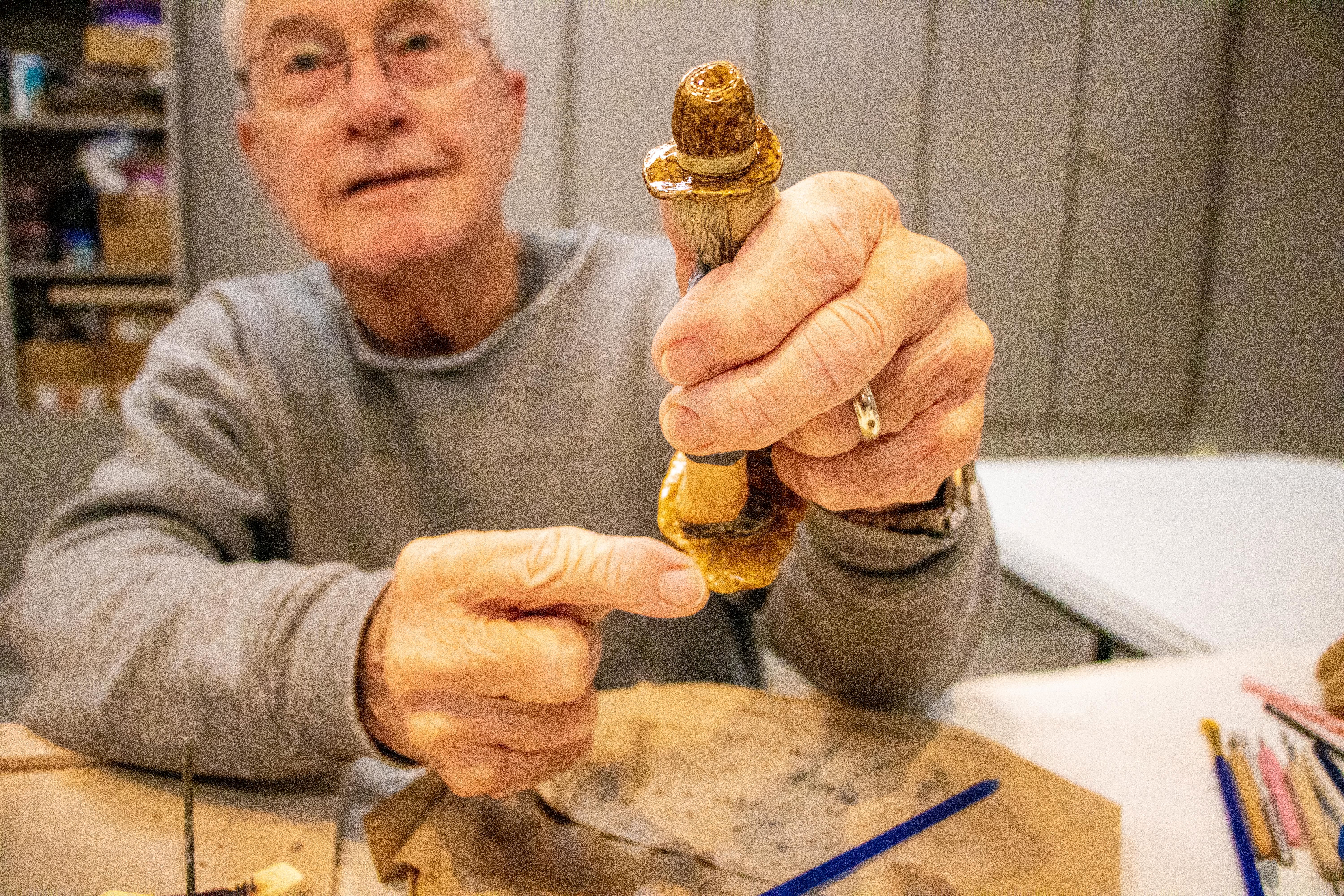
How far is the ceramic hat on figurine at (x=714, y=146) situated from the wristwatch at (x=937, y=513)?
0.30m

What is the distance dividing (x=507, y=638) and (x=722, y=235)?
313 millimetres

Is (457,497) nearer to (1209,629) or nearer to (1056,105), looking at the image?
(1209,629)

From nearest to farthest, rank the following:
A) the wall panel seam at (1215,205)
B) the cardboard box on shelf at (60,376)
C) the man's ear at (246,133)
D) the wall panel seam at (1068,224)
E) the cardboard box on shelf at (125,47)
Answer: the man's ear at (246,133), the wall panel seam at (1215,205), the cardboard box on shelf at (125,47), the cardboard box on shelf at (60,376), the wall panel seam at (1068,224)

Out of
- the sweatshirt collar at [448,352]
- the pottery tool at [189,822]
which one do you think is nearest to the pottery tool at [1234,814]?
the pottery tool at [189,822]

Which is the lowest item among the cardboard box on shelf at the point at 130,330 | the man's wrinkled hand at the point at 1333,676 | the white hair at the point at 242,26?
the man's wrinkled hand at the point at 1333,676

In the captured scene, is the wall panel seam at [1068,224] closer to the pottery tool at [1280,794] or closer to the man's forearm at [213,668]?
the pottery tool at [1280,794]

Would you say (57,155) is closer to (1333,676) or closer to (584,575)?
(584,575)

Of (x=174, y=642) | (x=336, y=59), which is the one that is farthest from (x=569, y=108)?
(x=174, y=642)

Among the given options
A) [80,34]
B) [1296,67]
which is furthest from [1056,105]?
[80,34]

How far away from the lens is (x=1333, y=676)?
797 millimetres

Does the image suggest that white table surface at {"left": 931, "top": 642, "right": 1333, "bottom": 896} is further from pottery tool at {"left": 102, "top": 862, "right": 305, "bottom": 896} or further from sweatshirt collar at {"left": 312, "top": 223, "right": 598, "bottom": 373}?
sweatshirt collar at {"left": 312, "top": 223, "right": 598, "bottom": 373}

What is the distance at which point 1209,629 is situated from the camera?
3.17ft

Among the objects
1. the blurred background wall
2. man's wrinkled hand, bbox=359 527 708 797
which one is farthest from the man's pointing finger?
the blurred background wall

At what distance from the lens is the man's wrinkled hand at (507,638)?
54 centimetres
